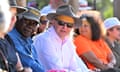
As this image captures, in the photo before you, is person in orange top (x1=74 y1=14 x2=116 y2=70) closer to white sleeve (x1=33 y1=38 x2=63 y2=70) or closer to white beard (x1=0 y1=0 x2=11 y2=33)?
white sleeve (x1=33 y1=38 x2=63 y2=70)

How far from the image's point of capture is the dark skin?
Answer: 444cm

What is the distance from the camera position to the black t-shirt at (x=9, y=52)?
11.8 feet

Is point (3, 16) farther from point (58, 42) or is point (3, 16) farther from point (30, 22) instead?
point (58, 42)

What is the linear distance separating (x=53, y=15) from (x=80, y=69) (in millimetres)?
772

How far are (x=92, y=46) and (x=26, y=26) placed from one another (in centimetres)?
161

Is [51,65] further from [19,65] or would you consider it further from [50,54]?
[19,65]

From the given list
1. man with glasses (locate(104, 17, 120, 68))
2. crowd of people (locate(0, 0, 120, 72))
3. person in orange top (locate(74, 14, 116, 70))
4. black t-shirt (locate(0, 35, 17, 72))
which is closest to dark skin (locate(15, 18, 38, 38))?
crowd of people (locate(0, 0, 120, 72))

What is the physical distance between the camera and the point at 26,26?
14.7 ft

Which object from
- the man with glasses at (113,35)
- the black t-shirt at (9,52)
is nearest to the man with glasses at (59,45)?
the black t-shirt at (9,52)

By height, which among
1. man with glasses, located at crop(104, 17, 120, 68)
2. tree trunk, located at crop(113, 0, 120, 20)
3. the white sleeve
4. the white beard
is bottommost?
tree trunk, located at crop(113, 0, 120, 20)

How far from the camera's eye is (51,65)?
192 inches

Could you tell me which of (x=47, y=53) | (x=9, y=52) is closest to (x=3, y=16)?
→ (x=9, y=52)

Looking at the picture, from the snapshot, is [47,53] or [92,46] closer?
[47,53]

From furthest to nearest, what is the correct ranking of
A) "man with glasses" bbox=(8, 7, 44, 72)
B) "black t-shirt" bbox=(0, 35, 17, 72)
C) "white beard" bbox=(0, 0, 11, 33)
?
"man with glasses" bbox=(8, 7, 44, 72) → "black t-shirt" bbox=(0, 35, 17, 72) → "white beard" bbox=(0, 0, 11, 33)
